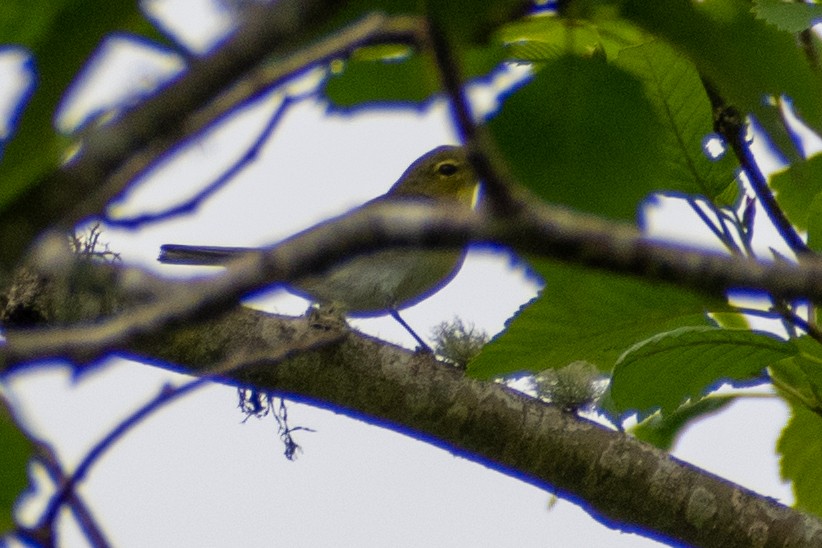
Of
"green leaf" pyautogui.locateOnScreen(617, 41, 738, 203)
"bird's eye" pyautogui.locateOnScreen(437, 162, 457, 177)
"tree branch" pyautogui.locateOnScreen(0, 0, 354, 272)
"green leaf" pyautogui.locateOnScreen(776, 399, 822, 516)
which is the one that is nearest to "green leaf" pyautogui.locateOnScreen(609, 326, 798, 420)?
"green leaf" pyautogui.locateOnScreen(617, 41, 738, 203)

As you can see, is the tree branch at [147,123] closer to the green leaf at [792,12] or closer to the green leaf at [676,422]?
the green leaf at [792,12]

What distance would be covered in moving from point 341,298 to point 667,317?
2.90 metres

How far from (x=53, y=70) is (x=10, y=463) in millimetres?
670

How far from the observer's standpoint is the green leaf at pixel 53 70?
0.79 meters

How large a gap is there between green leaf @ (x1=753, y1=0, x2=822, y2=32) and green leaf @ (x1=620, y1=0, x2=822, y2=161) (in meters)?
0.50

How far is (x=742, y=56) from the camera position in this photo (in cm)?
98

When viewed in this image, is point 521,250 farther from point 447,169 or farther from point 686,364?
point 447,169

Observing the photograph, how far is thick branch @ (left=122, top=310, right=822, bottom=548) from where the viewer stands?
3.23 meters

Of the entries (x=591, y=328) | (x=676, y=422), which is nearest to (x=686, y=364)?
(x=591, y=328)

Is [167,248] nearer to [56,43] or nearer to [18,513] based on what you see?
[18,513]

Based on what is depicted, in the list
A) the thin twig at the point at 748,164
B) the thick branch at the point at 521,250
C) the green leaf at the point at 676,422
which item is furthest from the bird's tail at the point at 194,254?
the thick branch at the point at 521,250

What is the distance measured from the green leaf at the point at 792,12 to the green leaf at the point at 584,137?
0.52 metres

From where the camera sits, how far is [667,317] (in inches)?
122

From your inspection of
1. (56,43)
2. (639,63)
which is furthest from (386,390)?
(56,43)
